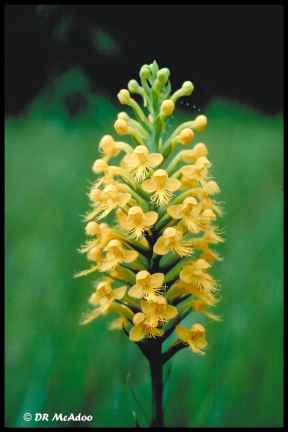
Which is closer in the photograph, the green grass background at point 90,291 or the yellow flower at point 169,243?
the yellow flower at point 169,243

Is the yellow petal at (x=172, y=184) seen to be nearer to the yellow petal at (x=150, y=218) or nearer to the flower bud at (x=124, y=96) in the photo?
the yellow petal at (x=150, y=218)

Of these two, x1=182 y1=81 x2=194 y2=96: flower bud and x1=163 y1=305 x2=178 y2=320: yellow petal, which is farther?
Result: x1=182 y1=81 x2=194 y2=96: flower bud

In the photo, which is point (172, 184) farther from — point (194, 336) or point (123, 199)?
point (194, 336)

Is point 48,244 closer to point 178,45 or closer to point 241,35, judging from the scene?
point 178,45

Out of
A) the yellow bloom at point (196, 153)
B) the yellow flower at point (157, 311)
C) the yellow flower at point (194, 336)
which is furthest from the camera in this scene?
the yellow bloom at point (196, 153)

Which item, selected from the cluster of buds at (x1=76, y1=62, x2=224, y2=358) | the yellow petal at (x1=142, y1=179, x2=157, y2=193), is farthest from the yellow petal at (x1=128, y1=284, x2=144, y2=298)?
the yellow petal at (x1=142, y1=179, x2=157, y2=193)

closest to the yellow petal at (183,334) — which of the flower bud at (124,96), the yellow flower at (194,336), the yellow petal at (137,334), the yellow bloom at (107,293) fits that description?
the yellow flower at (194,336)

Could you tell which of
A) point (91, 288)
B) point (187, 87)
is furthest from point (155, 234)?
point (91, 288)

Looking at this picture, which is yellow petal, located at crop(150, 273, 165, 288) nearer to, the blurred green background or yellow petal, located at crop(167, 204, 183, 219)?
yellow petal, located at crop(167, 204, 183, 219)
